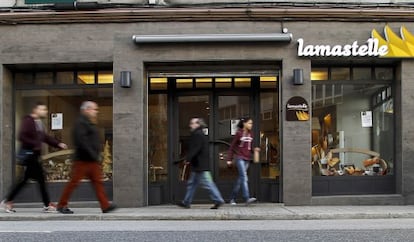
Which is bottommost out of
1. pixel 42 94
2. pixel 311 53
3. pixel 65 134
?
pixel 65 134

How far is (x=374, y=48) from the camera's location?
1291 centimetres

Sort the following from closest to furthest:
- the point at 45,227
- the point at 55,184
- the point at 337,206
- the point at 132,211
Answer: the point at 45,227, the point at 132,211, the point at 337,206, the point at 55,184

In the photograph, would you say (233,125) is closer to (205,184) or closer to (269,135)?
(269,135)

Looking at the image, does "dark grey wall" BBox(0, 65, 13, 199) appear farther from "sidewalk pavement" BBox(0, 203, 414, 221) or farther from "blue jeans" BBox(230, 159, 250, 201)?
"blue jeans" BBox(230, 159, 250, 201)

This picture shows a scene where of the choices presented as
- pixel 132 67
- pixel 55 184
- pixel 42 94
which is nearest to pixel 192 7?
pixel 132 67

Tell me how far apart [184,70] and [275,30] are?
2338 mm

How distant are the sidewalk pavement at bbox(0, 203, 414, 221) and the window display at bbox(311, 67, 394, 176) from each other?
5.59ft

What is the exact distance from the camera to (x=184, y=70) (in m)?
13.5

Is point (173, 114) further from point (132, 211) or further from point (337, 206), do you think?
point (337, 206)

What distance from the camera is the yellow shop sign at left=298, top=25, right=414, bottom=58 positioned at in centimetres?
1289

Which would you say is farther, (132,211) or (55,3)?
(55,3)

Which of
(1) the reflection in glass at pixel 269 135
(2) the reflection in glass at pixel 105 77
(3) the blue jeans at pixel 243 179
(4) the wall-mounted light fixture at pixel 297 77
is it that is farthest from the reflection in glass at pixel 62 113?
(4) the wall-mounted light fixture at pixel 297 77

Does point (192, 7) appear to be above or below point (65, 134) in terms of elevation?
above

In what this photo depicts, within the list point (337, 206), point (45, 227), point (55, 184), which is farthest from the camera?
point (55, 184)
